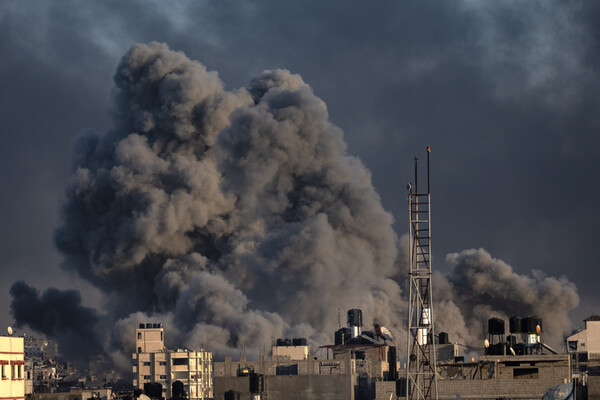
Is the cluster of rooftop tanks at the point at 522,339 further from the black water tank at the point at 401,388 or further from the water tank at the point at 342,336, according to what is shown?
the water tank at the point at 342,336

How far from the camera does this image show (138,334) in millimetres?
164875

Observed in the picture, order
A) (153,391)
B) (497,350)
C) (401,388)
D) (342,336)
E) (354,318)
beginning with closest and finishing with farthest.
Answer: (401,388) < (497,350) < (153,391) < (342,336) < (354,318)

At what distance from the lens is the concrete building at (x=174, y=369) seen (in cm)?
15762

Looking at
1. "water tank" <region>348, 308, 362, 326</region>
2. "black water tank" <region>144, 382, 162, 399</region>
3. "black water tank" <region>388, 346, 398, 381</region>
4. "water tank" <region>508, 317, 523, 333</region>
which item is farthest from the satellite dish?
"black water tank" <region>144, 382, 162, 399</region>

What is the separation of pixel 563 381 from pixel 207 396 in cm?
6167

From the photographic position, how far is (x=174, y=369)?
158500 millimetres

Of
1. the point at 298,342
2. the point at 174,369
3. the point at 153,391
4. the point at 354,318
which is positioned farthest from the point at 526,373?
the point at 174,369

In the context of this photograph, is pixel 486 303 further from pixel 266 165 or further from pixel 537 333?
pixel 537 333

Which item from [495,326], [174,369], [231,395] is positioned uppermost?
[495,326]

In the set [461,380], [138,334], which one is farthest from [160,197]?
[461,380]

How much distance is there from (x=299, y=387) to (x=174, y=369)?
4724 centimetres

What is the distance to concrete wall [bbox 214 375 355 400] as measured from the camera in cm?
11212

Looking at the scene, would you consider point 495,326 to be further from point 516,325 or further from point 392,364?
point 392,364

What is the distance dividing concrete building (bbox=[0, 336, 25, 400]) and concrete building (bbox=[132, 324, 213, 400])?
91.2 m
